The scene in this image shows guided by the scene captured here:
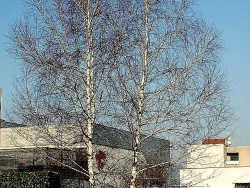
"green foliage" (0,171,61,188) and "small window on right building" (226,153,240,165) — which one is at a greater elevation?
"small window on right building" (226,153,240,165)

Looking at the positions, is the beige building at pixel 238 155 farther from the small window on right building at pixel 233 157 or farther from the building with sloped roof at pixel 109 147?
the building with sloped roof at pixel 109 147

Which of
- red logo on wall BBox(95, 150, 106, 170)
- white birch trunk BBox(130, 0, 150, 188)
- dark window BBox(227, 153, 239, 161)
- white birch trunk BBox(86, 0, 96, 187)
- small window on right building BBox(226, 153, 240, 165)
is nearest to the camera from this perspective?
white birch trunk BBox(130, 0, 150, 188)

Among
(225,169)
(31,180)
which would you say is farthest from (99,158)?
(225,169)

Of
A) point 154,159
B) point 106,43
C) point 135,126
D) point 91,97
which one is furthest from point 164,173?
point 106,43

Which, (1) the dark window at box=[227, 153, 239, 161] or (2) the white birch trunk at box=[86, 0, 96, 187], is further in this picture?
(1) the dark window at box=[227, 153, 239, 161]

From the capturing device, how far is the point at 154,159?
690 inches

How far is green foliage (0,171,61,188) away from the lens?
22766 mm

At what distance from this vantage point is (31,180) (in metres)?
22.9

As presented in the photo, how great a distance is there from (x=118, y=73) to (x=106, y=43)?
1.14 m

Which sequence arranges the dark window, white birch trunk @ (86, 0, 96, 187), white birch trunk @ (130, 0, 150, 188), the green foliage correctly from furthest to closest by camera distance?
the dark window → the green foliage → white birch trunk @ (86, 0, 96, 187) → white birch trunk @ (130, 0, 150, 188)

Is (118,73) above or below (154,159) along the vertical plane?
above

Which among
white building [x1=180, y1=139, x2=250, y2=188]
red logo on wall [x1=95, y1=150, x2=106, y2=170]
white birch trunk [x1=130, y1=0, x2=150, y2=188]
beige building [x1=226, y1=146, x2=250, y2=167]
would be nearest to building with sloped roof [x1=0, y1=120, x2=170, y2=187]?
red logo on wall [x1=95, y1=150, x2=106, y2=170]

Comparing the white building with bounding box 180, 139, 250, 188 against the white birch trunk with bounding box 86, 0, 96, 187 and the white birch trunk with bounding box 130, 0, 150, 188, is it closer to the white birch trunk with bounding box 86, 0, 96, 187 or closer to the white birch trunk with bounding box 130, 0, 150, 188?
the white birch trunk with bounding box 130, 0, 150, 188

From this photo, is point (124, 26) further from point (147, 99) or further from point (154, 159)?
point (154, 159)
